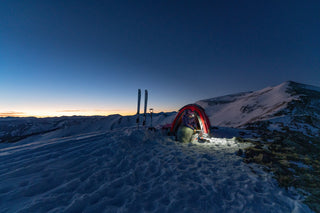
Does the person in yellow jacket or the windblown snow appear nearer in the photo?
the windblown snow

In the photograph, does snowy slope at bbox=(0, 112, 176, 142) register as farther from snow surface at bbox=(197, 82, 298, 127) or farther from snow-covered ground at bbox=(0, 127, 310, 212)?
snow-covered ground at bbox=(0, 127, 310, 212)

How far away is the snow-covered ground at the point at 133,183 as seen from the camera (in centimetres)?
363

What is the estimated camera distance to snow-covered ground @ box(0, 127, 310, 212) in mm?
3631

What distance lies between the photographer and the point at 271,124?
1410 centimetres

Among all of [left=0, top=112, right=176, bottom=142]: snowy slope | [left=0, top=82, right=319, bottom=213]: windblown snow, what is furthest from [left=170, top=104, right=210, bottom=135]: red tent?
[left=0, top=112, right=176, bottom=142]: snowy slope

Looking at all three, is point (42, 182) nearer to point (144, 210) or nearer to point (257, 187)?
point (144, 210)

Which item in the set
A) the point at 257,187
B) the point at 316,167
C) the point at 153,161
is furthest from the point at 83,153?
the point at 316,167

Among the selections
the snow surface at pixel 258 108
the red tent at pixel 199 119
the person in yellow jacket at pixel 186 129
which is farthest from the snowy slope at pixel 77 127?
the person in yellow jacket at pixel 186 129

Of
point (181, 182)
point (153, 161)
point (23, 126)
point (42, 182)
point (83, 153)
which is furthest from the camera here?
point (23, 126)

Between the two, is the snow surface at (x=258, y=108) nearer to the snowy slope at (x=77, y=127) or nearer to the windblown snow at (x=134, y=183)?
the windblown snow at (x=134, y=183)

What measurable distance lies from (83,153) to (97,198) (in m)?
4.27

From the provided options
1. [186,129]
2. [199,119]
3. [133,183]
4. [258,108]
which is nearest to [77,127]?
[186,129]

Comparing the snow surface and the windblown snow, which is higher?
the snow surface

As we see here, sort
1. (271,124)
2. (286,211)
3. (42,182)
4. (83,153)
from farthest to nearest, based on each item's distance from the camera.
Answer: (271,124)
(83,153)
(42,182)
(286,211)
